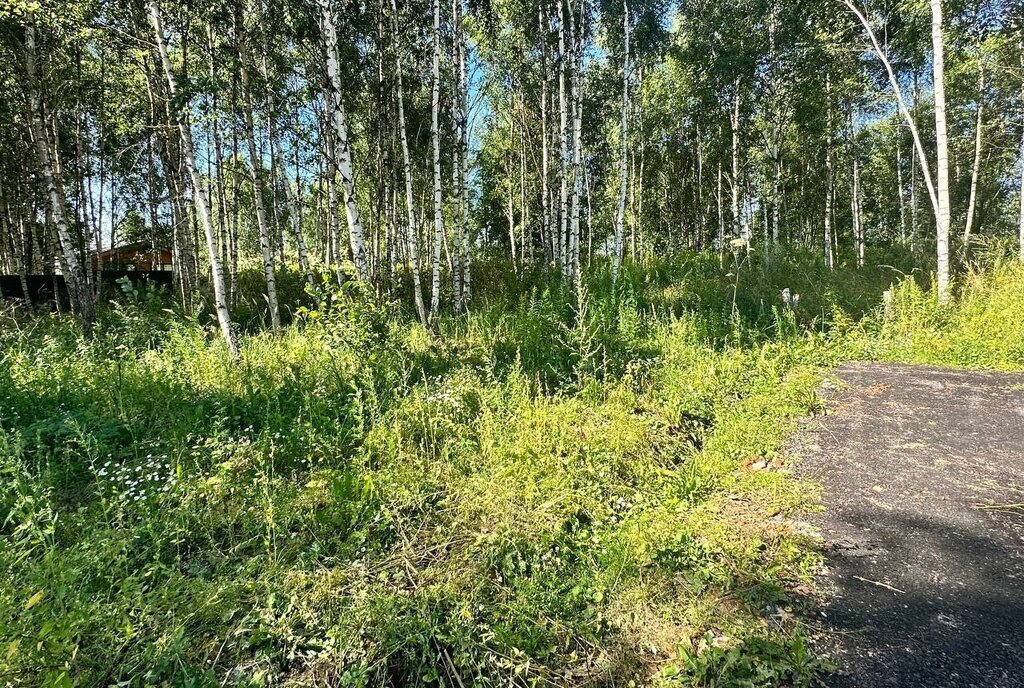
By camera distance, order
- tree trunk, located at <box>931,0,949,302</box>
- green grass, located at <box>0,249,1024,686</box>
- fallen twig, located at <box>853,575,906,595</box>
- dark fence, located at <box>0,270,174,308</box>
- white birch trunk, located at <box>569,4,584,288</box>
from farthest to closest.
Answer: dark fence, located at <box>0,270,174,308</box>
white birch trunk, located at <box>569,4,584,288</box>
tree trunk, located at <box>931,0,949,302</box>
fallen twig, located at <box>853,575,906,595</box>
green grass, located at <box>0,249,1024,686</box>

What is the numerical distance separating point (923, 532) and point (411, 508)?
119 inches

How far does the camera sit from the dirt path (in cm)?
182

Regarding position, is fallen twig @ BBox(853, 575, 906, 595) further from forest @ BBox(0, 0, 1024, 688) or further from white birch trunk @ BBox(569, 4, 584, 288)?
white birch trunk @ BBox(569, 4, 584, 288)

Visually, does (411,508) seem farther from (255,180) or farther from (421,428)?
(255,180)

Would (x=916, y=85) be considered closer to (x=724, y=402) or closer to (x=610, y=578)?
(x=724, y=402)

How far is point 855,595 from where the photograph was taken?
2195 millimetres

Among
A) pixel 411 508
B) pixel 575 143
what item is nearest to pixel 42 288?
pixel 575 143

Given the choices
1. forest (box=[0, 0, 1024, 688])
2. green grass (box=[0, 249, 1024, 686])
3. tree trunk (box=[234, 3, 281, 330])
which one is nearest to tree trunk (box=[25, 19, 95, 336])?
forest (box=[0, 0, 1024, 688])

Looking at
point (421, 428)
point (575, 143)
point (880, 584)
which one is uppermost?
point (575, 143)

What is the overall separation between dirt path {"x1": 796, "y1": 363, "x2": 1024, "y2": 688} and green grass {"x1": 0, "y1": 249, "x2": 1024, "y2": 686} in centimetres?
19

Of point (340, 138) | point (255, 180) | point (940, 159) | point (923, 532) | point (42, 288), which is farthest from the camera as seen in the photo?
point (42, 288)

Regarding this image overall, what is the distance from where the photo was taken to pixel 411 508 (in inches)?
123

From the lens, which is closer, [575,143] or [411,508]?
[411,508]

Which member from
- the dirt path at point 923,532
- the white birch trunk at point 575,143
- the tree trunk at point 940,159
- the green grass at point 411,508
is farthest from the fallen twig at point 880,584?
the white birch trunk at point 575,143
